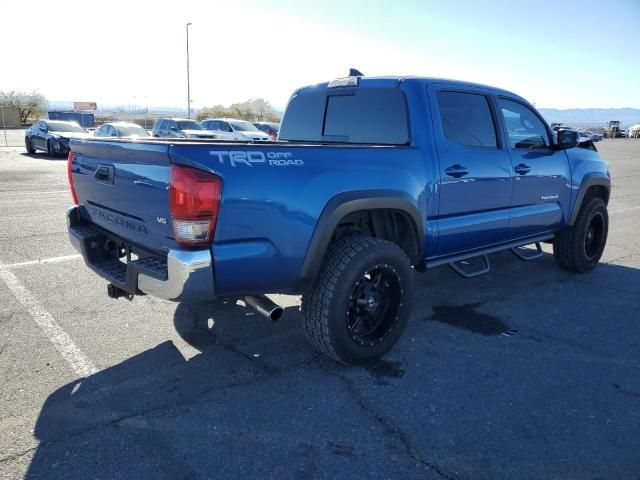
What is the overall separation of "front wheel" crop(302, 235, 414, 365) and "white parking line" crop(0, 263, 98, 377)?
150cm

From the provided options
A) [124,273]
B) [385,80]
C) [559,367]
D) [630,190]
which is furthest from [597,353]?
[630,190]

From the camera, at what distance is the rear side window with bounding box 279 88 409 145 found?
3.92 metres

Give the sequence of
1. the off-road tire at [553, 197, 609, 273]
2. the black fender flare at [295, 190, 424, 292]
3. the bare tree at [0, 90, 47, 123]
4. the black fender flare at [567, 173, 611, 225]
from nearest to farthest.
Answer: the black fender flare at [295, 190, 424, 292] < the black fender flare at [567, 173, 611, 225] < the off-road tire at [553, 197, 609, 273] < the bare tree at [0, 90, 47, 123]

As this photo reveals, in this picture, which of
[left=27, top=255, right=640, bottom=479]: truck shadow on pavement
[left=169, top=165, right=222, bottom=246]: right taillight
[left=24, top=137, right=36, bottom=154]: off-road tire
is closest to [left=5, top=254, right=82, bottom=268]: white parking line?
[left=27, top=255, right=640, bottom=479]: truck shadow on pavement

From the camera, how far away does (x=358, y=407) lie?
2.93m

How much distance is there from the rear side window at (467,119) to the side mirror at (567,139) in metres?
0.99

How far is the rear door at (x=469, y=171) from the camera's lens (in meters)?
3.90

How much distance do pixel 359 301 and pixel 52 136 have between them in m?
18.9

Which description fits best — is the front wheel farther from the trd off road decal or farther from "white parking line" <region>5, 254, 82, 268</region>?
"white parking line" <region>5, 254, 82, 268</region>

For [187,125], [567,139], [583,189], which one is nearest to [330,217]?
[567,139]

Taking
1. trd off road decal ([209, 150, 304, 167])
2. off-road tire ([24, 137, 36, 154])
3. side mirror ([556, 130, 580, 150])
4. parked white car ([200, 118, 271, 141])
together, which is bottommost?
off-road tire ([24, 137, 36, 154])

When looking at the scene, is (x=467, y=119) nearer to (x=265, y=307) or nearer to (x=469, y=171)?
(x=469, y=171)

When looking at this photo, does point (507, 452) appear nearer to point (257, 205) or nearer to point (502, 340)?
point (502, 340)

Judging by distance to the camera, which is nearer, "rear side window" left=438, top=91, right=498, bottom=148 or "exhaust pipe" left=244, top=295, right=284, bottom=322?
"exhaust pipe" left=244, top=295, right=284, bottom=322
